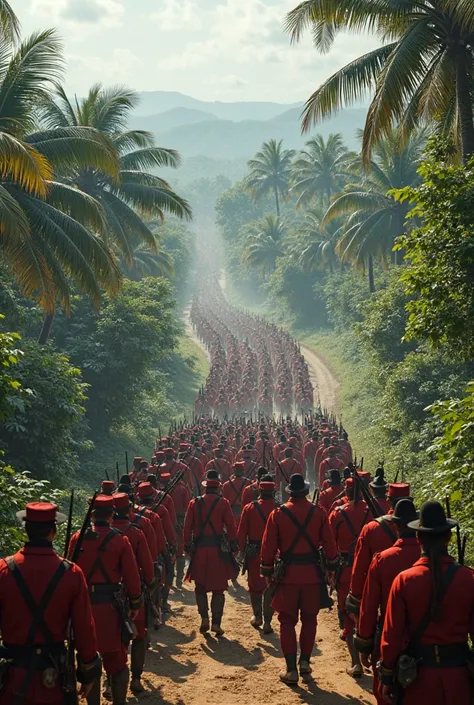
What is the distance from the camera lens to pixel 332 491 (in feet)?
35.8

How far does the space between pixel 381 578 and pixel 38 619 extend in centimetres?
235

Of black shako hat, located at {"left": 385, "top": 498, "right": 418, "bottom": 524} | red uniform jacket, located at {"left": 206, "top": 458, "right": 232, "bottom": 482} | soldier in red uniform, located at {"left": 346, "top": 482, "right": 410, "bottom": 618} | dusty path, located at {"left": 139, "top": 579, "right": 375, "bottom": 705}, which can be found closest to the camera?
black shako hat, located at {"left": 385, "top": 498, "right": 418, "bottom": 524}

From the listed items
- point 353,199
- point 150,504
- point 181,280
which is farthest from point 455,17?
point 181,280

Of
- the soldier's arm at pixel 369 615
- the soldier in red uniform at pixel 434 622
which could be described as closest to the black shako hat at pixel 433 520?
the soldier in red uniform at pixel 434 622

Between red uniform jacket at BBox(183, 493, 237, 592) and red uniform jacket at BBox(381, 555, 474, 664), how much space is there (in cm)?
508

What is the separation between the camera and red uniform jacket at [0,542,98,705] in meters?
4.86

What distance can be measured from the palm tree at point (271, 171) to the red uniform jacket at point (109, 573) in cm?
6018

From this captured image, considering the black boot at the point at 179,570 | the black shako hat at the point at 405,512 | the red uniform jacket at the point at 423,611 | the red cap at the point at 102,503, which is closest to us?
the red uniform jacket at the point at 423,611

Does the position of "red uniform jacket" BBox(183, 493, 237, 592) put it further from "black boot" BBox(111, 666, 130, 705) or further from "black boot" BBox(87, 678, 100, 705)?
"black boot" BBox(87, 678, 100, 705)

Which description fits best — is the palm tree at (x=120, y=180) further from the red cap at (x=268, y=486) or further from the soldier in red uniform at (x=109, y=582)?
the soldier in red uniform at (x=109, y=582)

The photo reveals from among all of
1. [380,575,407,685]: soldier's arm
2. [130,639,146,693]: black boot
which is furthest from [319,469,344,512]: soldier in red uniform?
[380,575,407,685]: soldier's arm

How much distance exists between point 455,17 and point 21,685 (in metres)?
12.8

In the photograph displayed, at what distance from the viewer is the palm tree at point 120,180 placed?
23094 mm

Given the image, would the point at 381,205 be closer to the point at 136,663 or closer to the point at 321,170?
the point at 321,170
